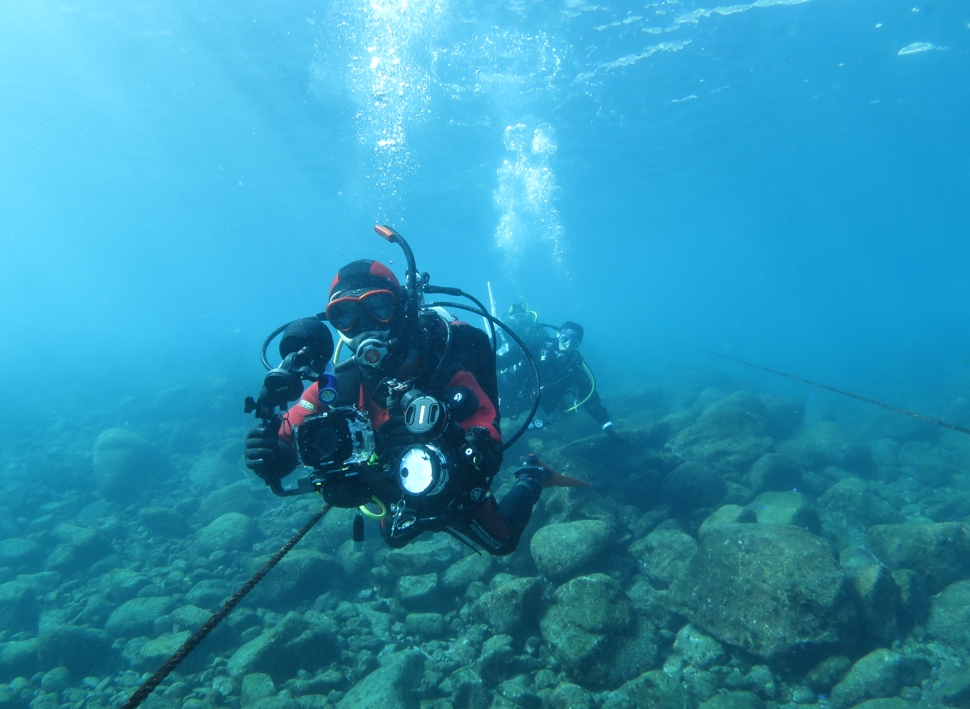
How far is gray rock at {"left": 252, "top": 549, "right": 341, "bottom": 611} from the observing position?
20.6 feet

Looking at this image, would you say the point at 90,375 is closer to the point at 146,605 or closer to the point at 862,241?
the point at 146,605

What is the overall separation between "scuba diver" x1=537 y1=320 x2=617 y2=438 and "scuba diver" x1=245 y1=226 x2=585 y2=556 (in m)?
5.59

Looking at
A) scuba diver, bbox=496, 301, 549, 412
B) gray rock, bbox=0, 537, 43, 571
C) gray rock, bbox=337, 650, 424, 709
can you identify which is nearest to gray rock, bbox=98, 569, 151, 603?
gray rock, bbox=0, 537, 43, 571

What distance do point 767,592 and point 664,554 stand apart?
155 cm


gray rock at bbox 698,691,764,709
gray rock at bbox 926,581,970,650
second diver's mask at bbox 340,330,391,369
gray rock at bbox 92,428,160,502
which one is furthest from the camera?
gray rock at bbox 92,428,160,502

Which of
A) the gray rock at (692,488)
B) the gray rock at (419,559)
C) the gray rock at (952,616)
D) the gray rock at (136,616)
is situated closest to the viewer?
the gray rock at (952,616)

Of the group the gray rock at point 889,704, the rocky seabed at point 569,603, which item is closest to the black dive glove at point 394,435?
the rocky seabed at point 569,603

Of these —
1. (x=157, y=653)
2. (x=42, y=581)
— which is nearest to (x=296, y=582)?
(x=157, y=653)

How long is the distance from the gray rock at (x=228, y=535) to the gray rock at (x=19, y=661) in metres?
2.41

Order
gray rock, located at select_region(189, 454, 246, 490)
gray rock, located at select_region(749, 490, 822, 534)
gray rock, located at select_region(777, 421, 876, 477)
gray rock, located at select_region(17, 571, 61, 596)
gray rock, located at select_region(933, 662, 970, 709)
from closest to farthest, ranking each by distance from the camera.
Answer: gray rock, located at select_region(933, 662, 970, 709) < gray rock, located at select_region(749, 490, 822, 534) < gray rock, located at select_region(17, 571, 61, 596) < gray rock, located at select_region(777, 421, 876, 477) < gray rock, located at select_region(189, 454, 246, 490)

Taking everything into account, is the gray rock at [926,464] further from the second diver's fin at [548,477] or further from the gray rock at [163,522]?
the gray rock at [163,522]

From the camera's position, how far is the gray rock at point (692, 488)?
24.0ft

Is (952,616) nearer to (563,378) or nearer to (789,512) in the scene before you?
(789,512)

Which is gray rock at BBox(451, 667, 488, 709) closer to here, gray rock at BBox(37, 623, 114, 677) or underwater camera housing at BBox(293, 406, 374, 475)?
underwater camera housing at BBox(293, 406, 374, 475)
